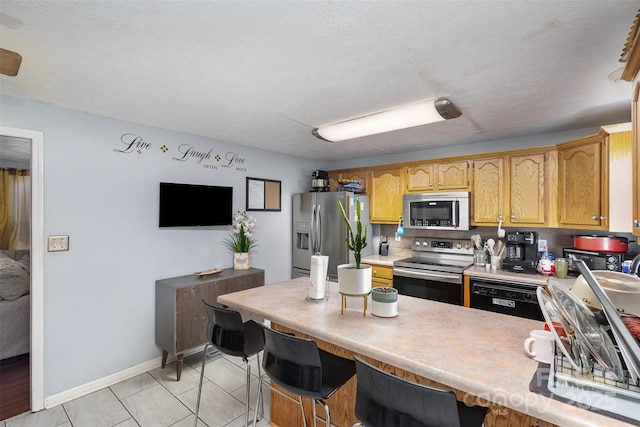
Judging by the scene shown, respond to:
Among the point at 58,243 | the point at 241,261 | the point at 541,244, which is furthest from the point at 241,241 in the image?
the point at 541,244

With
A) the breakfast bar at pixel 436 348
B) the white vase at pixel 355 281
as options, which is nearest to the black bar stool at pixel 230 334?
the breakfast bar at pixel 436 348

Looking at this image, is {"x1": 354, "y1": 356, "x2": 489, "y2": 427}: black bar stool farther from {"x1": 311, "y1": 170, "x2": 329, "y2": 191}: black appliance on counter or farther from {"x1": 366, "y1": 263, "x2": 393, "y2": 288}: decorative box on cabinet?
{"x1": 311, "y1": 170, "x2": 329, "y2": 191}: black appliance on counter

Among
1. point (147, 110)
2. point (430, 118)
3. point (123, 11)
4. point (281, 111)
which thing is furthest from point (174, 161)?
point (430, 118)

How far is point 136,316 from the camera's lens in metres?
2.86

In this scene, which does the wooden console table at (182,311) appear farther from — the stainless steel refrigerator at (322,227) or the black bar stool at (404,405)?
the black bar stool at (404,405)

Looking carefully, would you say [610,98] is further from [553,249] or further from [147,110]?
[147,110]

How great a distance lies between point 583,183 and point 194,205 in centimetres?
371

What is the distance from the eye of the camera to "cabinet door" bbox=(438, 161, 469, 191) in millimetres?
3457

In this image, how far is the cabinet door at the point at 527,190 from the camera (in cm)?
299

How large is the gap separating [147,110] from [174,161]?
0.74m

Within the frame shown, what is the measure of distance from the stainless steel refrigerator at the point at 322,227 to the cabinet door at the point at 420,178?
66cm

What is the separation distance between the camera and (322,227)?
4.04m

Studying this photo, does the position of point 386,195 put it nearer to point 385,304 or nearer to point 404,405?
point 385,304

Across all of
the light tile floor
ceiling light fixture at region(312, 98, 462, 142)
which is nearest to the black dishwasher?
ceiling light fixture at region(312, 98, 462, 142)
